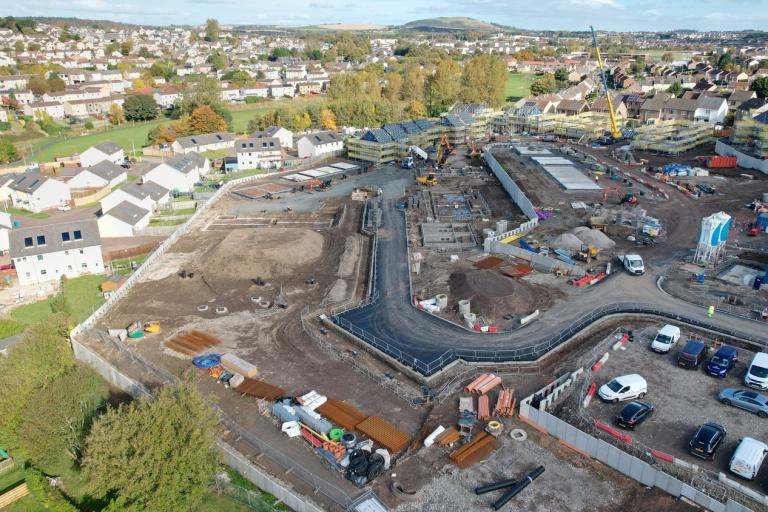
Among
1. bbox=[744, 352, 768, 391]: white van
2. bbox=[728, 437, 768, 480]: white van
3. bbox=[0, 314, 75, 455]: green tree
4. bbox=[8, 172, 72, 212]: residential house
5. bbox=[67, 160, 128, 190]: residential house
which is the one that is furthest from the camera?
bbox=[67, 160, 128, 190]: residential house

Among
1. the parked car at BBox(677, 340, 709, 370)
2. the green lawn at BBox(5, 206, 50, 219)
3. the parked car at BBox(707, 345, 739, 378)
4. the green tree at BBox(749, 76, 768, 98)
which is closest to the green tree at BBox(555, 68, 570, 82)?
the green tree at BBox(749, 76, 768, 98)

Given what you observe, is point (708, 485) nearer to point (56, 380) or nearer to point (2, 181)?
point (56, 380)

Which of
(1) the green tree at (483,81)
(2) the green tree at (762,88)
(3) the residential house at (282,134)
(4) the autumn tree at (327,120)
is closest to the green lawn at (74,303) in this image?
(3) the residential house at (282,134)

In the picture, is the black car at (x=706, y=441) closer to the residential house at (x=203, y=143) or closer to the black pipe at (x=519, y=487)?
the black pipe at (x=519, y=487)

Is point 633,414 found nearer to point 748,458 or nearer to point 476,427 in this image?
point 748,458

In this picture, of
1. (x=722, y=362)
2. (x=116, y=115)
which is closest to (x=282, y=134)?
(x=116, y=115)

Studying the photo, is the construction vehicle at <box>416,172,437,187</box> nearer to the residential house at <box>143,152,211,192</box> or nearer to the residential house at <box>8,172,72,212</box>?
the residential house at <box>143,152,211,192</box>

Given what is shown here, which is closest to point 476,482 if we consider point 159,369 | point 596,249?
point 159,369
